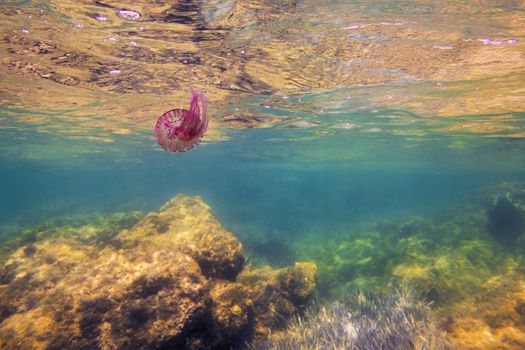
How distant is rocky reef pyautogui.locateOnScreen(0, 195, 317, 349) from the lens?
585 cm

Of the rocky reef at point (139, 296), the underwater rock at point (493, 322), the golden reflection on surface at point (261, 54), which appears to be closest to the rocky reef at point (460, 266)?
the underwater rock at point (493, 322)

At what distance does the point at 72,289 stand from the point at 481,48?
13.6 meters

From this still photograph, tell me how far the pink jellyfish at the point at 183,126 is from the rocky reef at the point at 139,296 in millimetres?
4314

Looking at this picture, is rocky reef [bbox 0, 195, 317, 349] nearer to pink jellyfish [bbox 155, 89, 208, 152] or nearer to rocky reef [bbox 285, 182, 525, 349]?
pink jellyfish [bbox 155, 89, 208, 152]

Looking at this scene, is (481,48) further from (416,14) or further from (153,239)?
(153,239)

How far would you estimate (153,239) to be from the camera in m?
8.23

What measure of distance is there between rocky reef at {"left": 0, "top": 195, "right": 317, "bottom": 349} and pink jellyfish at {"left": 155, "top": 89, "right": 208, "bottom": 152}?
4314mm

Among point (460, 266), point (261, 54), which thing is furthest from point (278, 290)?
point (460, 266)

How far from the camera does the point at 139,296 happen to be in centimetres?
633

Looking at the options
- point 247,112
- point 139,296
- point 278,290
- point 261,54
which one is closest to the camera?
point 139,296

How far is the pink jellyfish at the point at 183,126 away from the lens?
3232 mm

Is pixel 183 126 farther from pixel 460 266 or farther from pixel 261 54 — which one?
pixel 460 266

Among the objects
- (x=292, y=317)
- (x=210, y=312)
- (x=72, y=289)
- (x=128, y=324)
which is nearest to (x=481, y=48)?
(x=292, y=317)

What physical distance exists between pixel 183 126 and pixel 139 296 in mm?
4820
